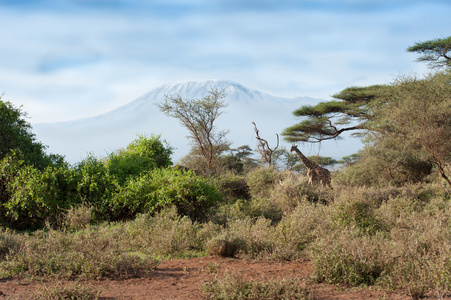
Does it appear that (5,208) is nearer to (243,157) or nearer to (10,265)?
(10,265)

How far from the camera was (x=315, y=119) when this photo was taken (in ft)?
71.4

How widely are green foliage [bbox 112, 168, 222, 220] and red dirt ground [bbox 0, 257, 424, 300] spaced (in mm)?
2696

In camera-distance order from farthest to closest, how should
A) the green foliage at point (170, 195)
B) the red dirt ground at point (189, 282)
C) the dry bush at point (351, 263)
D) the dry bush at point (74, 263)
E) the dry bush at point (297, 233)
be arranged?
the green foliage at point (170, 195) < the dry bush at point (297, 233) < the dry bush at point (74, 263) < the dry bush at point (351, 263) < the red dirt ground at point (189, 282)

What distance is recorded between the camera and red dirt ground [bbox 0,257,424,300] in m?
4.00

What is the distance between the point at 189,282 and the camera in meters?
4.52

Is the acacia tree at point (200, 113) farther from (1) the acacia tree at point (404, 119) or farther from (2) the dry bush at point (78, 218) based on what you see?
(2) the dry bush at point (78, 218)

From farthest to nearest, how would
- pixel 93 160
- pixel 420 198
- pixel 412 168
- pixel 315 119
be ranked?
pixel 315 119
pixel 412 168
pixel 420 198
pixel 93 160

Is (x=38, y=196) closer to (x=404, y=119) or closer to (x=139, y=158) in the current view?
A: (x=139, y=158)

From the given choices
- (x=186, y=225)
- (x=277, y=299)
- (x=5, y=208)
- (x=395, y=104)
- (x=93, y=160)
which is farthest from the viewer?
(x=395, y=104)

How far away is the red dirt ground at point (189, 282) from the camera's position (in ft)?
13.1

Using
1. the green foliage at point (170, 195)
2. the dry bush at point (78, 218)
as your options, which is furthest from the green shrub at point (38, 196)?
the green foliage at point (170, 195)

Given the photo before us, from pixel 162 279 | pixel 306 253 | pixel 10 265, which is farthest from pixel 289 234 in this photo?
pixel 10 265

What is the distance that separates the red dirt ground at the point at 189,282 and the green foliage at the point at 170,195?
8.85 feet

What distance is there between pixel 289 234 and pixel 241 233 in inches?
29.1
